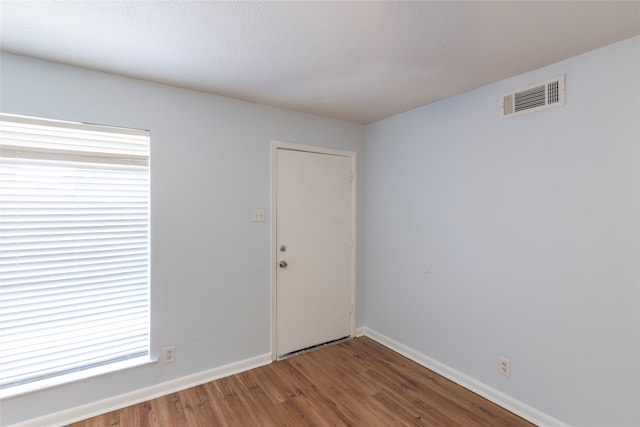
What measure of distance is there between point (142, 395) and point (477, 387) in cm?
253

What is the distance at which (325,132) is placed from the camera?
3.01 metres

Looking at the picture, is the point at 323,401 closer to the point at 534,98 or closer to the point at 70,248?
the point at 70,248

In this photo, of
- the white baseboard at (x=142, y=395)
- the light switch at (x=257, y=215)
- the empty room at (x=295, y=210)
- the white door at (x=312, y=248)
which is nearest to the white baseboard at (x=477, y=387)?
the empty room at (x=295, y=210)

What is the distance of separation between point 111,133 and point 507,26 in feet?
8.36

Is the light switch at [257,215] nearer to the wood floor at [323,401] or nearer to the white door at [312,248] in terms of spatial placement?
the white door at [312,248]

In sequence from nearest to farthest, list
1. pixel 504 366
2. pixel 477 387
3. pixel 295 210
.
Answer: pixel 504 366 → pixel 477 387 → pixel 295 210

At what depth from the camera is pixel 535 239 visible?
1.96 metres

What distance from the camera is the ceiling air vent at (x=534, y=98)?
6.04 feet

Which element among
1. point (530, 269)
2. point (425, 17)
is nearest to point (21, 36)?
point (425, 17)

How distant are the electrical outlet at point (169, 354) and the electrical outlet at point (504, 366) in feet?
8.10

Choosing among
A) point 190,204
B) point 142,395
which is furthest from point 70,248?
point 142,395

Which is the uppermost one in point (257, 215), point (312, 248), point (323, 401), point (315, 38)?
point (315, 38)

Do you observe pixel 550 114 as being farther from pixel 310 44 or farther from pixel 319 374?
pixel 319 374

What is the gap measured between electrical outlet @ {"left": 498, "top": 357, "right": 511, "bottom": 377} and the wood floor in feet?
0.81
